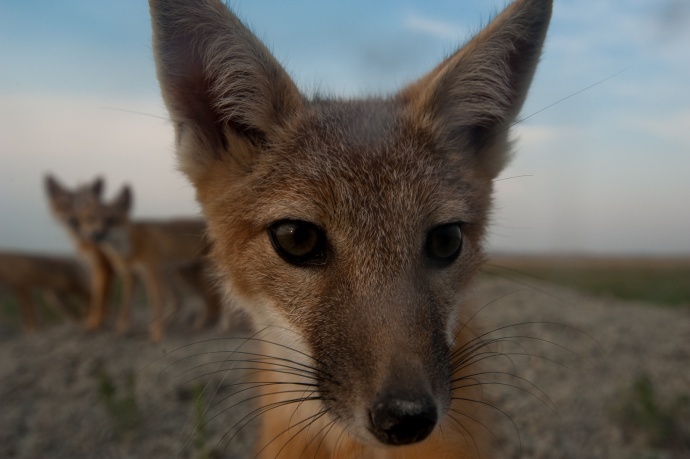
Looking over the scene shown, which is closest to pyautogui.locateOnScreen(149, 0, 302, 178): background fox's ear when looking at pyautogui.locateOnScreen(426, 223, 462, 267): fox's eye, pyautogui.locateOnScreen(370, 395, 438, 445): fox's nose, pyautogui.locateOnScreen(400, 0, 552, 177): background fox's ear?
pyautogui.locateOnScreen(400, 0, 552, 177): background fox's ear

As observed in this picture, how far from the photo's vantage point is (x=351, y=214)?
7.99ft

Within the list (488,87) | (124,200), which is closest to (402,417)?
(488,87)

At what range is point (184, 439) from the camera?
176 inches

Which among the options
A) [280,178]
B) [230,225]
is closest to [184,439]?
[230,225]

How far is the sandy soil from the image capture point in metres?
4.44

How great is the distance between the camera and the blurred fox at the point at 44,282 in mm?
10164

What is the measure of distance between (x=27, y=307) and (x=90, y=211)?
216 cm

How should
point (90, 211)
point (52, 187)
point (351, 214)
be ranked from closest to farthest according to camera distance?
1. point (351, 214)
2. point (90, 211)
3. point (52, 187)

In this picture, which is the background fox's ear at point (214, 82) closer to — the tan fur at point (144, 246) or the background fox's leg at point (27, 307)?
the tan fur at point (144, 246)

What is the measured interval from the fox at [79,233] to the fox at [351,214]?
721 cm

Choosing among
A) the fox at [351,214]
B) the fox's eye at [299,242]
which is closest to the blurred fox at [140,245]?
the fox at [351,214]

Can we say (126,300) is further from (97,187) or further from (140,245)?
(97,187)

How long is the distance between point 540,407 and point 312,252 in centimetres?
327

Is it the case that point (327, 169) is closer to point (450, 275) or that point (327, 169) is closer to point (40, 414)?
point (450, 275)
